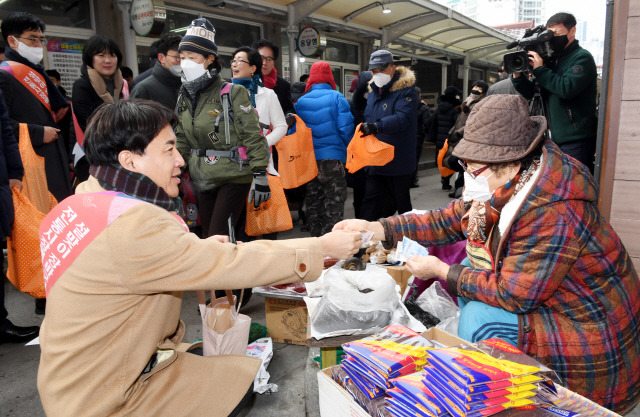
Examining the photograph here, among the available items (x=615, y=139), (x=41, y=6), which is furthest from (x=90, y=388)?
(x=41, y=6)

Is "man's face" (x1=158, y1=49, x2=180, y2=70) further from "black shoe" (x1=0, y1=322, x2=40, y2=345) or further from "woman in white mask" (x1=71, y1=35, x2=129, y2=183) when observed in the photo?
"black shoe" (x1=0, y1=322, x2=40, y2=345)

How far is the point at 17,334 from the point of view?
10.5 ft

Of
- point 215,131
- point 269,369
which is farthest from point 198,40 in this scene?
point 269,369

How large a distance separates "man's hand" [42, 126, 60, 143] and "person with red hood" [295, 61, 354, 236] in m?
2.32

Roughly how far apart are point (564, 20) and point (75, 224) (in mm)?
3729

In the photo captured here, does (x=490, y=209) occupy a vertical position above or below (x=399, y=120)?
below

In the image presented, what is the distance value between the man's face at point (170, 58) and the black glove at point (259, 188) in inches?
51.2

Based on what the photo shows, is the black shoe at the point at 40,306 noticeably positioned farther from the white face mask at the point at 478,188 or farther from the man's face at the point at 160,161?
the white face mask at the point at 478,188

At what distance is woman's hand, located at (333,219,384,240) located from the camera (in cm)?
234

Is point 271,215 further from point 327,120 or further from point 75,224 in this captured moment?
point 75,224

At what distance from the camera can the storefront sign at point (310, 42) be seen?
31.3 ft

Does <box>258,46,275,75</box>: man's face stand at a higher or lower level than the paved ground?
higher

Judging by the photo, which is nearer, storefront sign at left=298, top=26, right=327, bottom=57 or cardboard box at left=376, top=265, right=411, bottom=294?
cardboard box at left=376, top=265, right=411, bottom=294

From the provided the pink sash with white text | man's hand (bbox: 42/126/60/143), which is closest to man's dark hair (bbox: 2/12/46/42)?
man's hand (bbox: 42/126/60/143)
